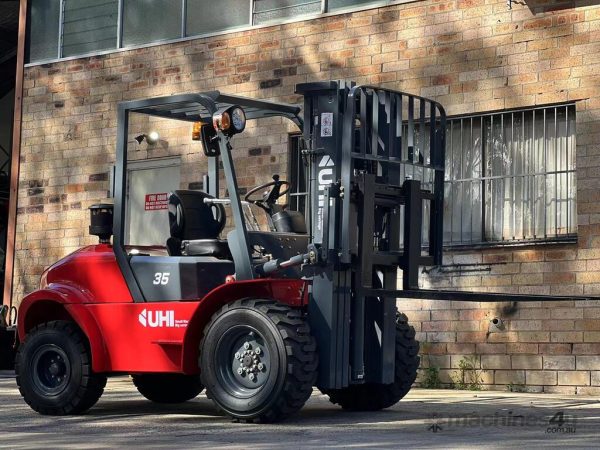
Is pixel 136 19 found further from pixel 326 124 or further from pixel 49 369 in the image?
pixel 326 124

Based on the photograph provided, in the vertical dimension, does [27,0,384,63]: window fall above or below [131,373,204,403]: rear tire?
above

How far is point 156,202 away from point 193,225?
23.2 feet

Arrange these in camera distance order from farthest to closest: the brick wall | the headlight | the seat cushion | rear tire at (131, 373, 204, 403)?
1. the brick wall
2. rear tire at (131, 373, 204, 403)
3. the seat cushion
4. the headlight

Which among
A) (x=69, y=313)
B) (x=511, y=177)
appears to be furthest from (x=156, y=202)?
(x=69, y=313)

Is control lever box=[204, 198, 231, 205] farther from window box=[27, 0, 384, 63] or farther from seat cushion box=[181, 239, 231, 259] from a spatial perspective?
window box=[27, 0, 384, 63]

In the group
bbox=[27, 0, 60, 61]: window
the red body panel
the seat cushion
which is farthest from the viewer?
bbox=[27, 0, 60, 61]: window

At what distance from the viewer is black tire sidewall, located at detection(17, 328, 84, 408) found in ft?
35.9

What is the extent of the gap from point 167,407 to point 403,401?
2.34m

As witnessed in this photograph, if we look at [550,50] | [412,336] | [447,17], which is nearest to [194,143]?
[447,17]

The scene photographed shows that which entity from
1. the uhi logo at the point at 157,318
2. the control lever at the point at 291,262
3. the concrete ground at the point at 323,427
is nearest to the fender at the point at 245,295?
the control lever at the point at 291,262

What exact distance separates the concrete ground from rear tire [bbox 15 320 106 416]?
0.18 m

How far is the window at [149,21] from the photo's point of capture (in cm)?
1856

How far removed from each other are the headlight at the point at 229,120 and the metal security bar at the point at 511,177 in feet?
18.5

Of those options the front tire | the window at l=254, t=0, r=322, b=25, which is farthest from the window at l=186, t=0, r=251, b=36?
the front tire
